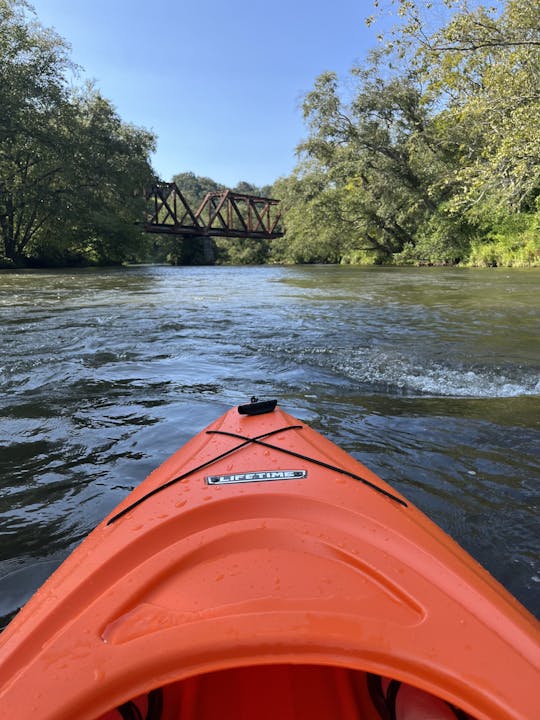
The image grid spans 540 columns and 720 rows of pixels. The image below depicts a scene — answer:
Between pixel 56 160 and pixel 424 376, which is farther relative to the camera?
pixel 56 160

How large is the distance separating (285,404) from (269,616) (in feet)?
8.41

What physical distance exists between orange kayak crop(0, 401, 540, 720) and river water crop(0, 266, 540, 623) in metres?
0.70

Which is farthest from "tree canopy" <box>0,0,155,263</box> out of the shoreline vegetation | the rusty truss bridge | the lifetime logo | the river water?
the lifetime logo

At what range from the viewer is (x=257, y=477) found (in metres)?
1.46

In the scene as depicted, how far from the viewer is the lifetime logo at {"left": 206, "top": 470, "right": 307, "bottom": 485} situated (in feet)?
4.72

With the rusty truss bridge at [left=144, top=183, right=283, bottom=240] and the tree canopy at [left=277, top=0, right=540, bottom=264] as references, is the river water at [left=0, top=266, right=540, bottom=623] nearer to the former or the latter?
the tree canopy at [left=277, top=0, right=540, bottom=264]

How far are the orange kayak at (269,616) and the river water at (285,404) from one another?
0.70 metres

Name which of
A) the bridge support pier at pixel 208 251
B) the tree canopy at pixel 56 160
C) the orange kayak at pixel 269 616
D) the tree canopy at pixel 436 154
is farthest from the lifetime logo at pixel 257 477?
the bridge support pier at pixel 208 251

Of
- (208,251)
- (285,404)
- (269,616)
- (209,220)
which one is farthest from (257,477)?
(208,251)

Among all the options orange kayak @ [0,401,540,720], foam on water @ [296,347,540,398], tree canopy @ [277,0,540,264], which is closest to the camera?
orange kayak @ [0,401,540,720]

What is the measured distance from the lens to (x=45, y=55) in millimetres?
20484

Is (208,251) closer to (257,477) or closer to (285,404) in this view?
(285,404)

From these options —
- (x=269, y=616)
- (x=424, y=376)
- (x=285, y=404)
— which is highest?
(x=269, y=616)

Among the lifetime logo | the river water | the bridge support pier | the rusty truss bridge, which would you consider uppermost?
the rusty truss bridge
